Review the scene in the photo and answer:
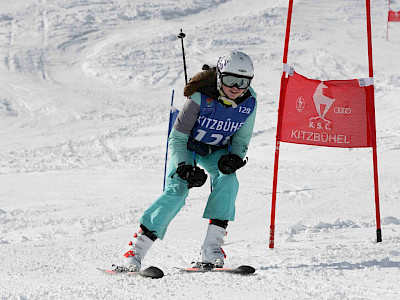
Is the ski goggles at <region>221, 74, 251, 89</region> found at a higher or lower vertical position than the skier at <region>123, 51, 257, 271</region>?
higher

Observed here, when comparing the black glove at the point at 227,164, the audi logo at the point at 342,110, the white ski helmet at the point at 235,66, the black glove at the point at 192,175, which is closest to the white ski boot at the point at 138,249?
the black glove at the point at 192,175

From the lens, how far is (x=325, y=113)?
476 centimetres

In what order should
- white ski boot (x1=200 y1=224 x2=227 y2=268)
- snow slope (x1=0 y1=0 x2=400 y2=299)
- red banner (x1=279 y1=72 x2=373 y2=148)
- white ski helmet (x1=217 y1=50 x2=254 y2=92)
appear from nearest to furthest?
snow slope (x1=0 y1=0 x2=400 y2=299), white ski boot (x1=200 y1=224 x2=227 y2=268), white ski helmet (x1=217 y1=50 x2=254 y2=92), red banner (x1=279 y1=72 x2=373 y2=148)

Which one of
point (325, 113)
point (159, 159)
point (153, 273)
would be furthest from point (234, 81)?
point (159, 159)

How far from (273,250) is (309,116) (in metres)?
1.16

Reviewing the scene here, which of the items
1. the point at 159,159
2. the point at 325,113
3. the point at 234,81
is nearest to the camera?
the point at 234,81

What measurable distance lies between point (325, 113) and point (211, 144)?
43.9 inches

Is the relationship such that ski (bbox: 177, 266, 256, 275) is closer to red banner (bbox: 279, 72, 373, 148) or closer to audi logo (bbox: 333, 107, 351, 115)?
red banner (bbox: 279, 72, 373, 148)

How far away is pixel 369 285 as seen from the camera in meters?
3.07

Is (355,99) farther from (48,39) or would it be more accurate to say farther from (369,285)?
(48,39)

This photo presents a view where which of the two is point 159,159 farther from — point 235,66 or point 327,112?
point 235,66

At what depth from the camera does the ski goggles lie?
3947 millimetres

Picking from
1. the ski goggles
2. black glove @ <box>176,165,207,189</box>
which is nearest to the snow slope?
black glove @ <box>176,165,207,189</box>

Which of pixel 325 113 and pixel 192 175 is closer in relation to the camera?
pixel 192 175
